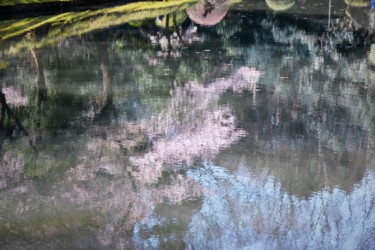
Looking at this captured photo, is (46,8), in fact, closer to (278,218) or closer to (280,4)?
(280,4)

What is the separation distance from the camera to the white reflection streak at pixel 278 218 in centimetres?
548

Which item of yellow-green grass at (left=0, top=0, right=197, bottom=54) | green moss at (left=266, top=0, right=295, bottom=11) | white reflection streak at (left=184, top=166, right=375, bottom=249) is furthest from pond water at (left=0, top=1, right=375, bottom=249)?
green moss at (left=266, top=0, right=295, bottom=11)

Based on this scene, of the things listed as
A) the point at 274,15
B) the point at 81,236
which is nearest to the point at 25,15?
the point at 274,15

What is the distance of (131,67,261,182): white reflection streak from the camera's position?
8.02m

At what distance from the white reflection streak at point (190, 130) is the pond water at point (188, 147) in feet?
0.12

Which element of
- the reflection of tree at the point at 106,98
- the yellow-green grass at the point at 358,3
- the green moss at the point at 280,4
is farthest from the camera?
the yellow-green grass at the point at 358,3

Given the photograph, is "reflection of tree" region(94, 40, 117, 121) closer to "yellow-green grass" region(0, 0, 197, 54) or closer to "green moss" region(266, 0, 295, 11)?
"yellow-green grass" region(0, 0, 197, 54)

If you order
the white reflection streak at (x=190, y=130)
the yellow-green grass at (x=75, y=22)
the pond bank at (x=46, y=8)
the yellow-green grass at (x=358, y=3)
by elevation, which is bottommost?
the white reflection streak at (x=190, y=130)

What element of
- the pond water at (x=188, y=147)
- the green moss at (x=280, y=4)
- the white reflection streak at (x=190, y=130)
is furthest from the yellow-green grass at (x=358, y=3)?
the white reflection streak at (x=190, y=130)

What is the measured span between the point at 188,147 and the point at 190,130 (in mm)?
841

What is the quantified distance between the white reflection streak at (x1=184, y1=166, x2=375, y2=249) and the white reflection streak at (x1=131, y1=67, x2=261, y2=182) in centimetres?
103

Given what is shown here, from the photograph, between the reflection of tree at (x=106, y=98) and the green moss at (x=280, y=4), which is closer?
the reflection of tree at (x=106, y=98)

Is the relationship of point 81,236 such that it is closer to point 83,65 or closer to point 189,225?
point 189,225

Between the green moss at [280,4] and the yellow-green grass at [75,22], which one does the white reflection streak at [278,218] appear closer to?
the yellow-green grass at [75,22]
